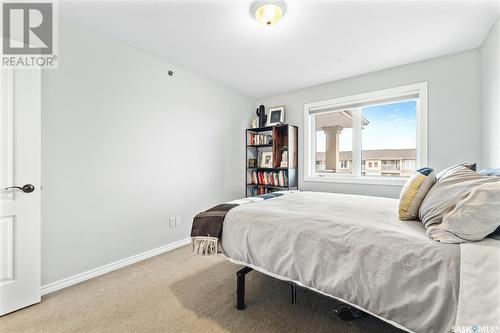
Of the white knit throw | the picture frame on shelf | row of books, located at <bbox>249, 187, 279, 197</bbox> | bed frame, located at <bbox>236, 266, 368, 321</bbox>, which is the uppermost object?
the picture frame on shelf

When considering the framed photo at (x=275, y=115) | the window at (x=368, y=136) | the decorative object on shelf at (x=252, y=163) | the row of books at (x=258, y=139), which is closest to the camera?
the window at (x=368, y=136)

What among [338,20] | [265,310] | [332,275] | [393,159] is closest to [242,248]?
[265,310]

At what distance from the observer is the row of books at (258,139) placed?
4117 millimetres

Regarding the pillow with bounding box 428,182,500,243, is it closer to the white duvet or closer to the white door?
the white duvet

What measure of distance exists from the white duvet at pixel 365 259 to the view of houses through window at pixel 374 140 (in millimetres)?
1658

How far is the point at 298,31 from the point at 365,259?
211cm

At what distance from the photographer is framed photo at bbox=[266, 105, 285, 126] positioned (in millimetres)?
3965

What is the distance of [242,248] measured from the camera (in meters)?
1.70

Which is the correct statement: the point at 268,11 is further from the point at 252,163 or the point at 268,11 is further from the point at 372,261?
the point at 252,163

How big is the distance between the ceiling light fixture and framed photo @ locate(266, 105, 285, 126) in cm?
207

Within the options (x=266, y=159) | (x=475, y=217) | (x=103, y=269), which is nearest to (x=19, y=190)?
(x=103, y=269)

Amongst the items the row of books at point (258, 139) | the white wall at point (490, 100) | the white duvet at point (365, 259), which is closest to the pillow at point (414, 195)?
the white duvet at point (365, 259)

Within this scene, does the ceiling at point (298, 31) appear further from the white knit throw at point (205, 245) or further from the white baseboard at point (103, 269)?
the white baseboard at point (103, 269)

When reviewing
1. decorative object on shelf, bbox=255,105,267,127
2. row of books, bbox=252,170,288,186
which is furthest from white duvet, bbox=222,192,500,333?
decorative object on shelf, bbox=255,105,267,127
